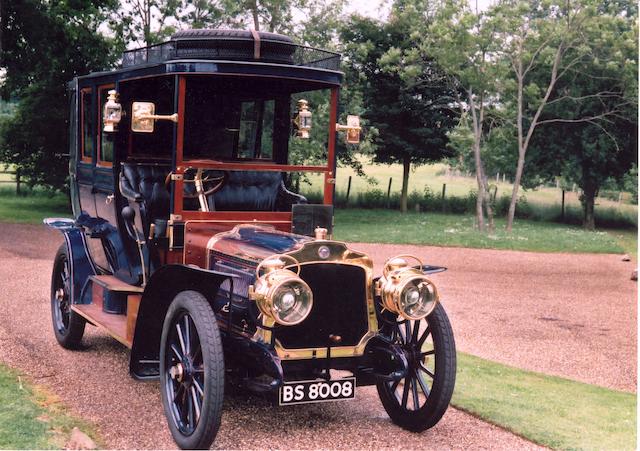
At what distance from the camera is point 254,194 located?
6508 millimetres

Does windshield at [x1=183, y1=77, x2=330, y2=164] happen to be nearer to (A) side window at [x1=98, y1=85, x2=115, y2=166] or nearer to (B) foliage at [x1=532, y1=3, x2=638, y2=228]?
(A) side window at [x1=98, y1=85, x2=115, y2=166]

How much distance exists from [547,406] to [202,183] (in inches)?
130

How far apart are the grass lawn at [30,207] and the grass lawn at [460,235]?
26.0ft

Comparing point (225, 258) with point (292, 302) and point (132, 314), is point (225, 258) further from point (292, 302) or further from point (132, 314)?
point (132, 314)

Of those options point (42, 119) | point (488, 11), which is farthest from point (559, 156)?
point (42, 119)

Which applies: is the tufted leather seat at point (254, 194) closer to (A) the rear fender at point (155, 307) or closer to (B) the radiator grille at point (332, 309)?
(A) the rear fender at point (155, 307)

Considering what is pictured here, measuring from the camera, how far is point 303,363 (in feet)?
16.2

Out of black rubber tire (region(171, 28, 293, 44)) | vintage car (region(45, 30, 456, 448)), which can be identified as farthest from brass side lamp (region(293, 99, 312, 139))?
black rubber tire (region(171, 28, 293, 44))

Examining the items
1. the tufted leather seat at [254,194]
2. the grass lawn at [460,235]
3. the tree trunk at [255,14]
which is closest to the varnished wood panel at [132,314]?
the tufted leather seat at [254,194]

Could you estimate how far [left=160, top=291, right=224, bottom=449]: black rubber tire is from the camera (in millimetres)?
4504

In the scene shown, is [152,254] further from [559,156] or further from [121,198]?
[559,156]

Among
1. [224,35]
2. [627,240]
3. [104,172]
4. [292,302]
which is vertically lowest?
[627,240]

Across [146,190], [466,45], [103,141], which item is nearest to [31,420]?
[146,190]

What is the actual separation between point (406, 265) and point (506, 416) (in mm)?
1659
